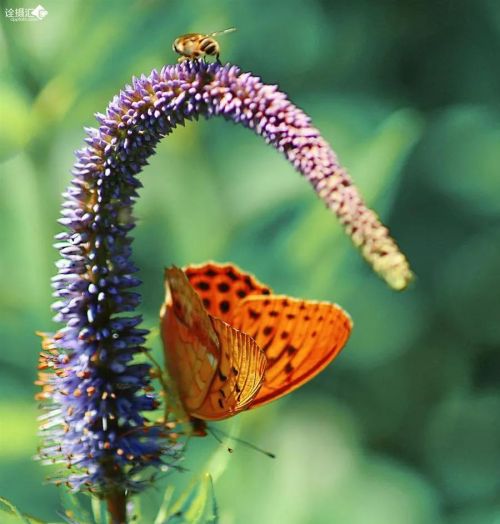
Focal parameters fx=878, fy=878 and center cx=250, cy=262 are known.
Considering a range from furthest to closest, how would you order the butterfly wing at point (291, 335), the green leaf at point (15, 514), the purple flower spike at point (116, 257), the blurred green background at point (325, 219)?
the blurred green background at point (325, 219)
the butterfly wing at point (291, 335)
the green leaf at point (15, 514)
the purple flower spike at point (116, 257)

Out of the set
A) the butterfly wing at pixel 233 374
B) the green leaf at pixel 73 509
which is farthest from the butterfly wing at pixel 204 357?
the green leaf at pixel 73 509

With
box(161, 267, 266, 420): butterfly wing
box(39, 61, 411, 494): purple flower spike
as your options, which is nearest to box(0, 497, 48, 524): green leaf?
box(39, 61, 411, 494): purple flower spike

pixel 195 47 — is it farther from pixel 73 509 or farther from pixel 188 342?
pixel 73 509

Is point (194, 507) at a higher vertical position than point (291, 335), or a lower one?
lower

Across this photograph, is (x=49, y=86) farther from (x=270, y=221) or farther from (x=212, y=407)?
(x=212, y=407)

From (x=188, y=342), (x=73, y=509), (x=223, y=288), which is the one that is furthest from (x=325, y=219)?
(x=73, y=509)

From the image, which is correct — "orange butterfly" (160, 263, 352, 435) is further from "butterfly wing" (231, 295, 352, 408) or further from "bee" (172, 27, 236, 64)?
"bee" (172, 27, 236, 64)

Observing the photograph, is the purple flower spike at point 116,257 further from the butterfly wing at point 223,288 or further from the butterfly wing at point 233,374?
the butterfly wing at point 223,288

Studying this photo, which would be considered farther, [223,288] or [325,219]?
[325,219]
